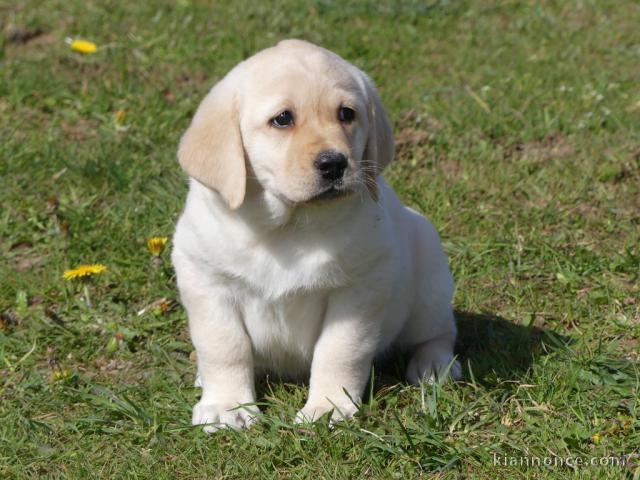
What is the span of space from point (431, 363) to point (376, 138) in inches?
37.5

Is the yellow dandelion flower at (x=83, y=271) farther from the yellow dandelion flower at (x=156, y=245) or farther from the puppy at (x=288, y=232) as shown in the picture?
the puppy at (x=288, y=232)

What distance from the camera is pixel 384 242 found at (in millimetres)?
3629

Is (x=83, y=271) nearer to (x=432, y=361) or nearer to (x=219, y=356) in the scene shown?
(x=219, y=356)

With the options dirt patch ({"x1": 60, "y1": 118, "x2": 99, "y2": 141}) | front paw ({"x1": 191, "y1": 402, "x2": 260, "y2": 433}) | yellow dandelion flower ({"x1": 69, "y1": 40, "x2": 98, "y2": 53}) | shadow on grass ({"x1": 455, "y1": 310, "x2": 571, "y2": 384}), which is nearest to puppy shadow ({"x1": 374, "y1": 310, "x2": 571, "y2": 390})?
shadow on grass ({"x1": 455, "y1": 310, "x2": 571, "y2": 384})

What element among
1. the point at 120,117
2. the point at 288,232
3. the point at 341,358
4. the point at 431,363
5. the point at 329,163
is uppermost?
the point at 329,163

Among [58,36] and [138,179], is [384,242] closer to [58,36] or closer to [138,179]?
[138,179]

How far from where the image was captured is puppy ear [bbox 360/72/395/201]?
3.67m

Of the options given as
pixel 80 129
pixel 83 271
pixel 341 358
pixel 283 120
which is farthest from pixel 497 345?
pixel 80 129

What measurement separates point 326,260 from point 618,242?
6.71 feet

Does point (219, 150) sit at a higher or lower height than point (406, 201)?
→ higher

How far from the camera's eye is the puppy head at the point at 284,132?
3363 millimetres

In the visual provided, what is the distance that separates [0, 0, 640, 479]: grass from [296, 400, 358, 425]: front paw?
A: 7 centimetres

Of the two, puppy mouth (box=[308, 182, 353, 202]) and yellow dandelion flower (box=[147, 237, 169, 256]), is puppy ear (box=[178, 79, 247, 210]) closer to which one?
puppy mouth (box=[308, 182, 353, 202])

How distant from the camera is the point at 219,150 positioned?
11.3 feet
